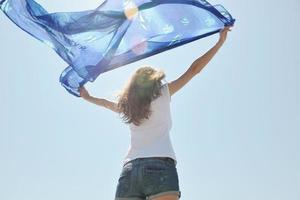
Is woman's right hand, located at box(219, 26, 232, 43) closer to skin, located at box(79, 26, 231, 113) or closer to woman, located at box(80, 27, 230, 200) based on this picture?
skin, located at box(79, 26, 231, 113)

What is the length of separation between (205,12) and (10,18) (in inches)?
109

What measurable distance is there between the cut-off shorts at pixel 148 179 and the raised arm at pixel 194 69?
35.5 inches

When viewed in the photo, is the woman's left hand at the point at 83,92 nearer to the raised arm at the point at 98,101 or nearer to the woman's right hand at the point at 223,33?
the raised arm at the point at 98,101

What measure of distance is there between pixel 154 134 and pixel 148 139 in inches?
3.3

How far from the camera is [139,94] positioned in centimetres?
593

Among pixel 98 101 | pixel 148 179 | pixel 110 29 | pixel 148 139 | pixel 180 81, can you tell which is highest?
pixel 110 29

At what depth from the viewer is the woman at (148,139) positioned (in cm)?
560

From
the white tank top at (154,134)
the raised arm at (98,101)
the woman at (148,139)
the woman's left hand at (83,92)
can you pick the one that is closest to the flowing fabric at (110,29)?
the woman's left hand at (83,92)

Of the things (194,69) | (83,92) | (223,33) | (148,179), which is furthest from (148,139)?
Answer: (223,33)

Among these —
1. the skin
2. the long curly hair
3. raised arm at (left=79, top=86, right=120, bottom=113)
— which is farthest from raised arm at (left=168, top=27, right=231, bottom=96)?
raised arm at (left=79, top=86, right=120, bottom=113)

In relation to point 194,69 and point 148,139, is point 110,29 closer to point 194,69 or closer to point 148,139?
point 194,69

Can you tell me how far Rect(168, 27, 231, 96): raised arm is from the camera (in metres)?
6.20

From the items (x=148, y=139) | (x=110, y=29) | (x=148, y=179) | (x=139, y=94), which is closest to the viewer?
(x=148, y=179)

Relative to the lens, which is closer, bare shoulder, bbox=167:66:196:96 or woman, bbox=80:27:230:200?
woman, bbox=80:27:230:200
